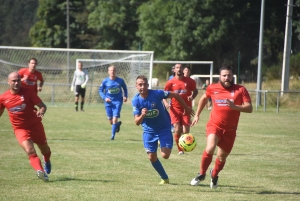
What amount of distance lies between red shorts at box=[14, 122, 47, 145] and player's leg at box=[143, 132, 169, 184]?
176 centimetres

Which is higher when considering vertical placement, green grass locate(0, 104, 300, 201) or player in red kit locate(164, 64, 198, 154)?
player in red kit locate(164, 64, 198, 154)

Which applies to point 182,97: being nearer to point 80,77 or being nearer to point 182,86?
point 182,86

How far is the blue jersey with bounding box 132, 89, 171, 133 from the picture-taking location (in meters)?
9.47

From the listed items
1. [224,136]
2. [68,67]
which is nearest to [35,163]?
[224,136]

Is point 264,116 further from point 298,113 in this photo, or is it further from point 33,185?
point 33,185

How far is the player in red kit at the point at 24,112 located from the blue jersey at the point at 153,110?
153 cm

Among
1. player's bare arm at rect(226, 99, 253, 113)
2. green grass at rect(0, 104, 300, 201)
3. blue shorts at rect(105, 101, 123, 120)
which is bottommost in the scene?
green grass at rect(0, 104, 300, 201)

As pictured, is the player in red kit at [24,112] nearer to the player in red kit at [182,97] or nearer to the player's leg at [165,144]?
the player's leg at [165,144]

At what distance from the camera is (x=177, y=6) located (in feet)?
157

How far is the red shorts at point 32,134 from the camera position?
969 centimetres

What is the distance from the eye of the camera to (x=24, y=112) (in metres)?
9.73

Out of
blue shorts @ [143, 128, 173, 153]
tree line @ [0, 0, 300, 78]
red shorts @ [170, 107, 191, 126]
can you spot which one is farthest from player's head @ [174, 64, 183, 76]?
tree line @ [0, 0, 300, 78]

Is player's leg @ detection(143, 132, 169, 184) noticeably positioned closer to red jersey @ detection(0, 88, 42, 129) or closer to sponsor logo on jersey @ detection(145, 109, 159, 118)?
sponsor logo on jersey @ detection(145, 109, 159, 118)

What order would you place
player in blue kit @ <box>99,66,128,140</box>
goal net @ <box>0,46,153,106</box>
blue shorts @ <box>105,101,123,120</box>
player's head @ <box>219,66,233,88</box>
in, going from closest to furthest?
player's head @ <box>219,66,233,88</box>, blue shorts @ <box>105,101,123,120</box>, player in blue kit @ <box>99,66,128,140</box>, goal net @ <box>0,46,153,106</box>
